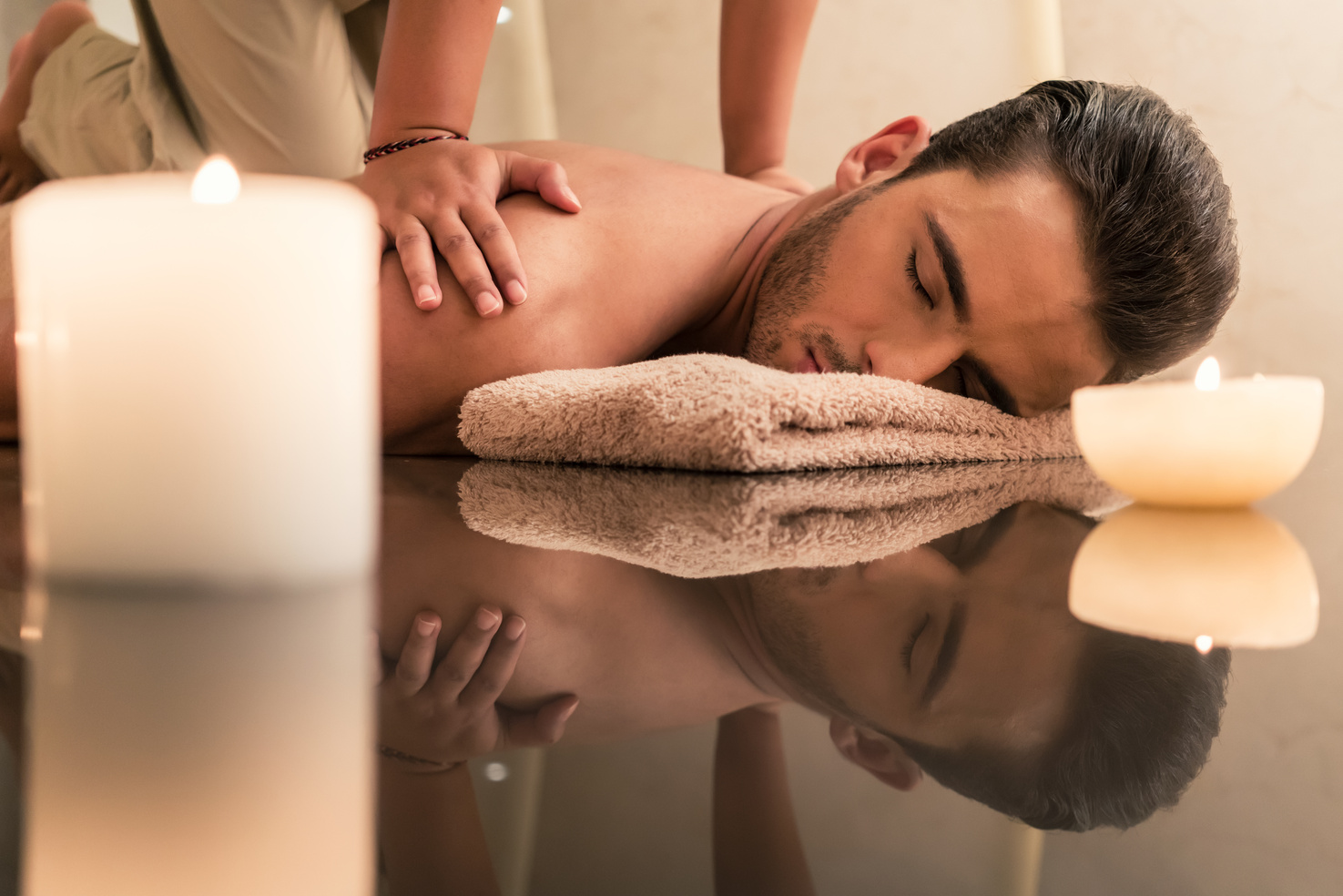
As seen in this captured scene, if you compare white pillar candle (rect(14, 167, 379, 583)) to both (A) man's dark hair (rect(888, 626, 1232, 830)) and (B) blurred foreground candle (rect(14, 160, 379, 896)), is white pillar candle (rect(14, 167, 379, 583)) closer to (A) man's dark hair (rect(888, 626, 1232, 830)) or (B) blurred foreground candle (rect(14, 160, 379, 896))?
(B) blurred foreground candle (rect(14, 160, 379, 896))

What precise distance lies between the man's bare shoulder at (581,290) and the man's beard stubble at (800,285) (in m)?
0.06

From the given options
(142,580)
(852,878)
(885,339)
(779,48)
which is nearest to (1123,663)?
(852,878)

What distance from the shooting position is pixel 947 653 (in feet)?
0.79

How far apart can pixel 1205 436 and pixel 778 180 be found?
112cm

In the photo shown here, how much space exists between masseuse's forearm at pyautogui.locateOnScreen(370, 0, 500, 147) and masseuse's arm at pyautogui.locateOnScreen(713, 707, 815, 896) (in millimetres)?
882

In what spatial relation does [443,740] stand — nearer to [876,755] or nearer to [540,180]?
[876,755]

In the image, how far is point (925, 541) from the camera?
1.33 feet

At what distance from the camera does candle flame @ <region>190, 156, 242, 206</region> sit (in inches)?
9.0

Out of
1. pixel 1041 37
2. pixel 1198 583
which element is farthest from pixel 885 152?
pixel 1041 37

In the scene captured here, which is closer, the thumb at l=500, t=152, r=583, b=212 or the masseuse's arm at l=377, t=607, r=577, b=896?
the masseuse's arm at l=377, t=607, r=577, b=896

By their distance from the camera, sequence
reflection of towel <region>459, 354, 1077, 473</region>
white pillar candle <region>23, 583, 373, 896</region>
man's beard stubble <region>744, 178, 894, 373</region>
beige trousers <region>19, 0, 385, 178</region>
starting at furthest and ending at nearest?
1. beige trousers <region>19, 0, 385, 178</region>
2. man's beard stubble <region>744, 178, 894, 373</region>
3. reflection of towel <region>459, 354, 1077, 473</region>
4. white pillar candle <region>23, 583, 373, 896</region>

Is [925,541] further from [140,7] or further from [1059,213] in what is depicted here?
[140,7]

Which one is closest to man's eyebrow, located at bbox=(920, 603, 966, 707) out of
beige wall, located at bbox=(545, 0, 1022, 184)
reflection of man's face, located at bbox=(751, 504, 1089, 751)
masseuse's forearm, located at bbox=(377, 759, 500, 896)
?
reflection of man's face, located at bbox=(751, 504, 1089, 751)

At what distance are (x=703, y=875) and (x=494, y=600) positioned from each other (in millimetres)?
161
